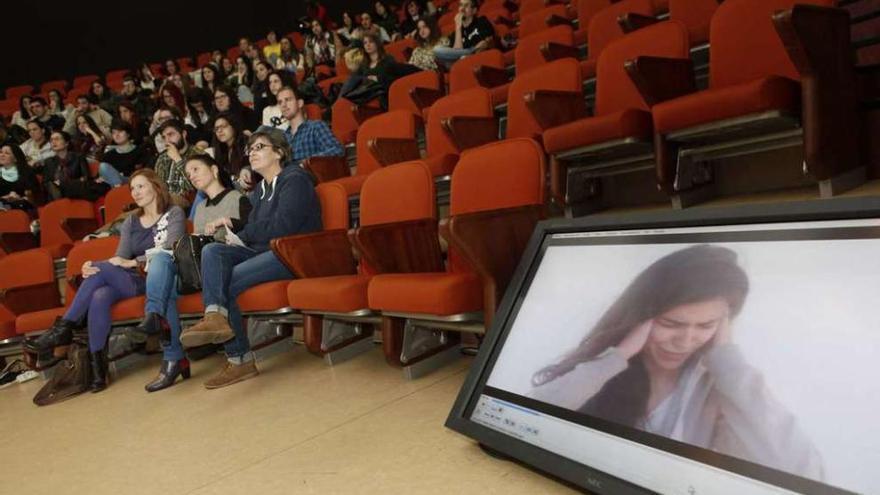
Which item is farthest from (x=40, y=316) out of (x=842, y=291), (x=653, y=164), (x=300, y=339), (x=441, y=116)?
(x=842, y=291)

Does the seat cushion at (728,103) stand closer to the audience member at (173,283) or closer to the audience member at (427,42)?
the audience member at (173,283)

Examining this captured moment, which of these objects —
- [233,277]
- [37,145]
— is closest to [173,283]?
[233,277]

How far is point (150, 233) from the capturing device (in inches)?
66.9

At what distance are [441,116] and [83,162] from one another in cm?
209

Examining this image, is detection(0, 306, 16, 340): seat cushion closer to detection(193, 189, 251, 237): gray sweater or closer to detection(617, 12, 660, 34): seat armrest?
detection(193, 189, 251, 237): gray sweater

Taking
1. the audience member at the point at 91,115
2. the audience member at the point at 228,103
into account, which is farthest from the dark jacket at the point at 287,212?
the audience member at the point at 91,115

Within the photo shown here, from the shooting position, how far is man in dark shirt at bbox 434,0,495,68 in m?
2.48

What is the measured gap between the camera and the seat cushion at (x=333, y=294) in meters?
1.12

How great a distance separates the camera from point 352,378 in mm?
1134

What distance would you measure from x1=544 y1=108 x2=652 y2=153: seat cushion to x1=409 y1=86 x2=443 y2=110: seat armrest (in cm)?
87

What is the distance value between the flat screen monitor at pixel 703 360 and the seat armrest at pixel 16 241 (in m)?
2.61

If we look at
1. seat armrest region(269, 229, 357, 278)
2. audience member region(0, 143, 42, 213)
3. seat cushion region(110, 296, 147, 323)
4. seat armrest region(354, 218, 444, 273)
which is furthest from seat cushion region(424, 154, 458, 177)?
audience member region(0, 143, 42, 213)

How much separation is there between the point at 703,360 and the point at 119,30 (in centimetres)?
636

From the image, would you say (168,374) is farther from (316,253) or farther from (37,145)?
(37,145)
